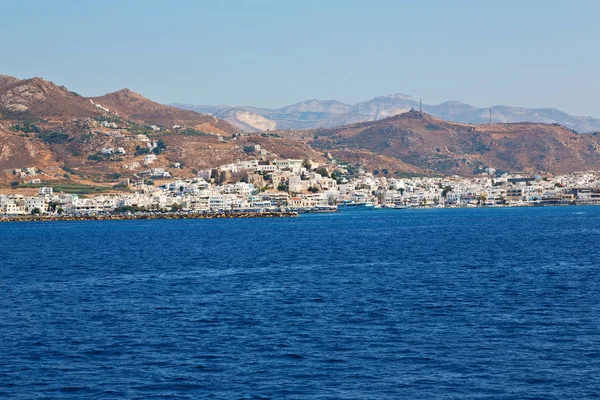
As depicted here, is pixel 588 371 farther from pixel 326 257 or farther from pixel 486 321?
pixel 326 257

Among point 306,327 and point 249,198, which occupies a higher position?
point 249,198

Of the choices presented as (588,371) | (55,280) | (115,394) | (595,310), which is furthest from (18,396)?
(55,280)

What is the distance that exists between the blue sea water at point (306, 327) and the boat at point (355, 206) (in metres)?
129

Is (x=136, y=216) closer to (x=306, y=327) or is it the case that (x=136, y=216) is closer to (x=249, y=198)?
(x=249, y=198)

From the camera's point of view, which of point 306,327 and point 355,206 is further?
point 355,206

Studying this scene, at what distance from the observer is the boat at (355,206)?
185938mm

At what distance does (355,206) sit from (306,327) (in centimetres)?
15887

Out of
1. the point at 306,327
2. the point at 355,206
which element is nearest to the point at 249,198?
the point at 355,206

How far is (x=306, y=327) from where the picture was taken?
1158 inches

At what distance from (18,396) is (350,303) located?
1553 centimetres

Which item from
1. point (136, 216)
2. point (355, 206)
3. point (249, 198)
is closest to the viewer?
point (136, 216)

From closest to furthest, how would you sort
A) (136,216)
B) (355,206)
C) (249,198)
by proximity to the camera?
Result: (136,216) < (249,198) < (355,206)

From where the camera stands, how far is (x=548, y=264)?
161 feet

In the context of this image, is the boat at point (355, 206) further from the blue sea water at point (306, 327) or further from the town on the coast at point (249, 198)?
the blue sea water at point (306, 327)
